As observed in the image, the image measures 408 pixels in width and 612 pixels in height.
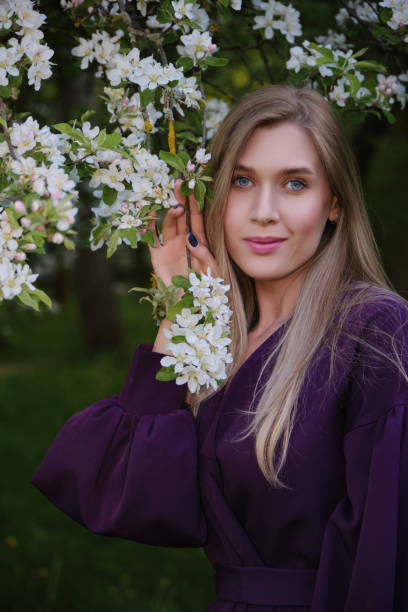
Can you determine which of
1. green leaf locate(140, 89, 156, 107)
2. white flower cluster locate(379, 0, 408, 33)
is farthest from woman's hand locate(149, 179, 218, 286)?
white flower cluster locate(379, 0, 408, 33)

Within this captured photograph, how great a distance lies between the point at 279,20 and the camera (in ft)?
7.52

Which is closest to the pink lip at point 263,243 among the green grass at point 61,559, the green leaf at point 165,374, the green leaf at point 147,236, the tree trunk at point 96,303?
the green leaf at point 147,236

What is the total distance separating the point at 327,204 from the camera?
2.21 meters

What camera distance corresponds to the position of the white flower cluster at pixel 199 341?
1663mm

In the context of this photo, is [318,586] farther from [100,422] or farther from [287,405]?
[100,422]

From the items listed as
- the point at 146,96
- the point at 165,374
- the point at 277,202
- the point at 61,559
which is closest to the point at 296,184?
the point at 277,202

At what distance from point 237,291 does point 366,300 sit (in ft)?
1.73

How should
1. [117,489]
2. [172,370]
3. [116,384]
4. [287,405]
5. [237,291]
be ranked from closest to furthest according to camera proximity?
[172,370]
[287,405]
[117,489]
[237,291]
[116,384]

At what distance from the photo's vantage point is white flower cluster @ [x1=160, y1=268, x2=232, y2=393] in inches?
65.5

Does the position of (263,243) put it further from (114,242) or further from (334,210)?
(114,242)

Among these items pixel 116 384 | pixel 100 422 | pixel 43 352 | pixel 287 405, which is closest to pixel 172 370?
pixel 287 405

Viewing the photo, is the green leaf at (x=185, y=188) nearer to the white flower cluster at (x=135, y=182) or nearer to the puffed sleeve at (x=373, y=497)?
the white flower cluster at (x=135, y=182)

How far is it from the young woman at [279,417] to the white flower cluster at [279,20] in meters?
0.21

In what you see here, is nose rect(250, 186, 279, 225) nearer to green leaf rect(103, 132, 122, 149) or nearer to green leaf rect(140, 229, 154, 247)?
green leaf rect(140, 229, 154, 247)
